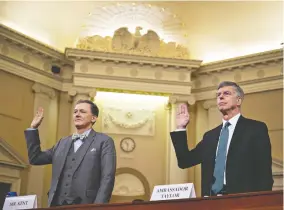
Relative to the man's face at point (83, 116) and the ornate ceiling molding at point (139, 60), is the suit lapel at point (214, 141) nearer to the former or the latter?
the man's face at point (83, 116)

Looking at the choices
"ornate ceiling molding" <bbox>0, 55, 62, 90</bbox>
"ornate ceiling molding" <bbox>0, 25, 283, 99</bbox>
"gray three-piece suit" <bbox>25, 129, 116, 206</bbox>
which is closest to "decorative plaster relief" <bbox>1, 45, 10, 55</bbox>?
"ornate ceiling molding" <bbox>0, 55, 62, 90</bbox>

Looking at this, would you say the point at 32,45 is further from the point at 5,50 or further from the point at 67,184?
the point at 67,184

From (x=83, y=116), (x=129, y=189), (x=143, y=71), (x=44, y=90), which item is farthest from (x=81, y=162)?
(x=143, y=71)

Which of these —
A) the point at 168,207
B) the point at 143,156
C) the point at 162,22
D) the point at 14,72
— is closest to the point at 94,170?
the point at 168,207

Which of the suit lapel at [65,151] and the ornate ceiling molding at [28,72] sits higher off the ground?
the ornate ceiling molding at [28,72]

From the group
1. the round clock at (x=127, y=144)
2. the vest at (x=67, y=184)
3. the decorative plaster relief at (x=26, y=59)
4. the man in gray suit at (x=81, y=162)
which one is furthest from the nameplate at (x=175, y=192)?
the round clock at (x=127, y=144)

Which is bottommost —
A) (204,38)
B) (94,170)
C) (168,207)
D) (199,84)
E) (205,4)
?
(168,207)

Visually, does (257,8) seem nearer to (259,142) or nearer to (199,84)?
(199,84)

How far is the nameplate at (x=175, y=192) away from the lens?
3057 millimetres

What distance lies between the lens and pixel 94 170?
384 cm

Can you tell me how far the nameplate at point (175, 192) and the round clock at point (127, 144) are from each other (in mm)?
8705

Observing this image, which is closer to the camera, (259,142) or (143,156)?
(259,142)

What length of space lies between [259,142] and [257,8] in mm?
9491

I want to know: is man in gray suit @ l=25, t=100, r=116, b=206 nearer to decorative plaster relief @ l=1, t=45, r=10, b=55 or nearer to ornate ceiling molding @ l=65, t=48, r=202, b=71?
decorative plaster relief @ l=1, t=45, r=10, b=55
